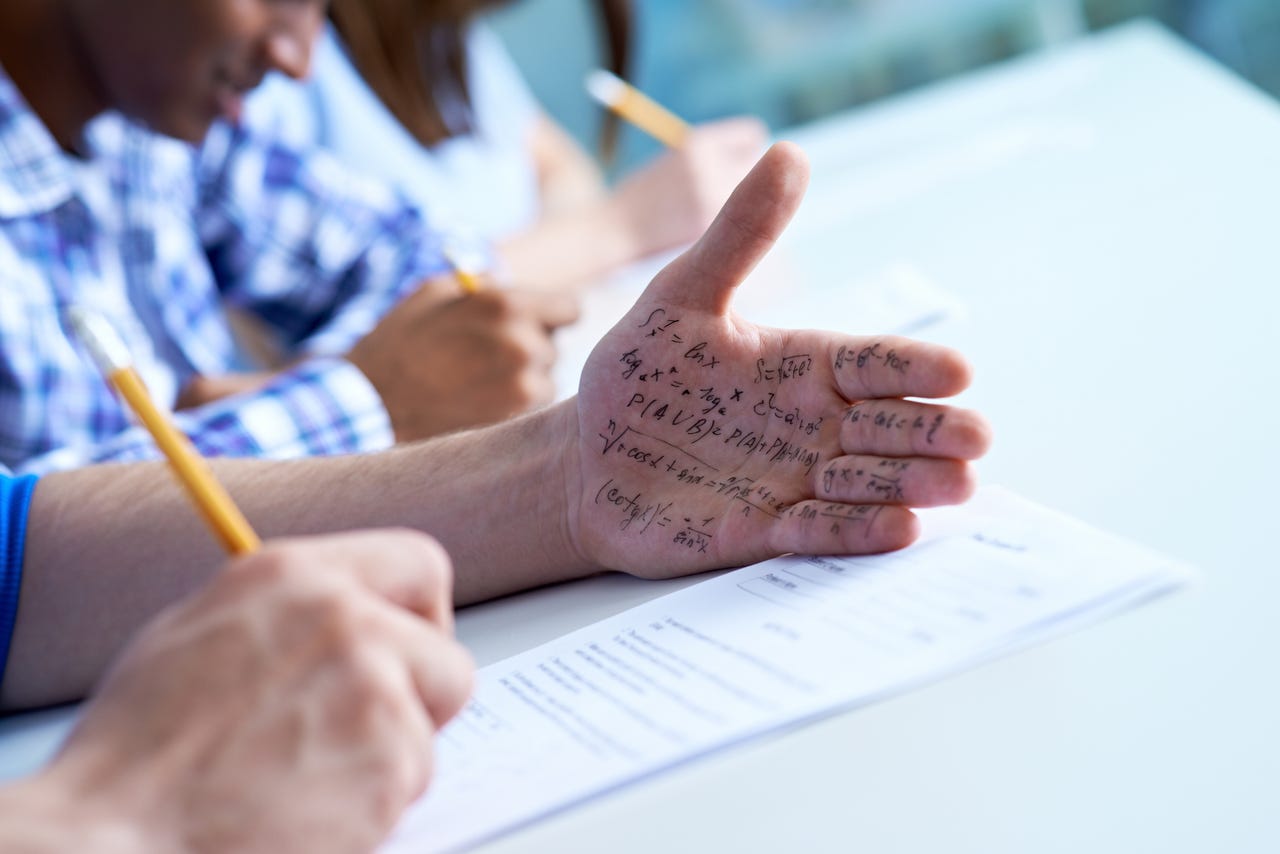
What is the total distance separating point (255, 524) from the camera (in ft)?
2.37

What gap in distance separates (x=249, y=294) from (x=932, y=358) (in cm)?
97

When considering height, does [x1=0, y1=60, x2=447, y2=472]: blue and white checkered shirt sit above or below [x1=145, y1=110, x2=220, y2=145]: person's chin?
below

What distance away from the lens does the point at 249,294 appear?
1358 mm

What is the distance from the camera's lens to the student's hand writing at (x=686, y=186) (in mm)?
1381

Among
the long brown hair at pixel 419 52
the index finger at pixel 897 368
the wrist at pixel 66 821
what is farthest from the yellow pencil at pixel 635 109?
the wrist at pixel 66 821

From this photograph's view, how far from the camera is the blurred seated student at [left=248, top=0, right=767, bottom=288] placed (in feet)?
4.54

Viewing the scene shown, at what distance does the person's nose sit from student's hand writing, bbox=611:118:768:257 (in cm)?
42

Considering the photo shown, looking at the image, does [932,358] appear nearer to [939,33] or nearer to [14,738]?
[14,738]

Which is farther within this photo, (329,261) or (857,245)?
(329,261)

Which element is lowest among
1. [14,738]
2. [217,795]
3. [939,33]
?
[14,738]

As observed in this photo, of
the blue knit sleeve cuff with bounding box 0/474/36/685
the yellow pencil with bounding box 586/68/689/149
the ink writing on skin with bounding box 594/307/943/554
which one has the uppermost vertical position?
the yellow pencil with bounding box 586/68/689/149

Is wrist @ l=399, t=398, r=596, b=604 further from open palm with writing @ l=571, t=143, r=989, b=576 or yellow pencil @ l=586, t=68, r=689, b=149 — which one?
yellow pencil @ l=586, t=68, r=689, b=149

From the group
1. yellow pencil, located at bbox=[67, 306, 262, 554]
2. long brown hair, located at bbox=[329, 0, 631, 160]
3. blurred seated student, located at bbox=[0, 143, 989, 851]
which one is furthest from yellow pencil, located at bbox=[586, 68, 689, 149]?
yellow pencil, located at bbox=[67, 306, 262, 554]

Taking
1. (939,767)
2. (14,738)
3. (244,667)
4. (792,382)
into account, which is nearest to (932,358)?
(792,382)
